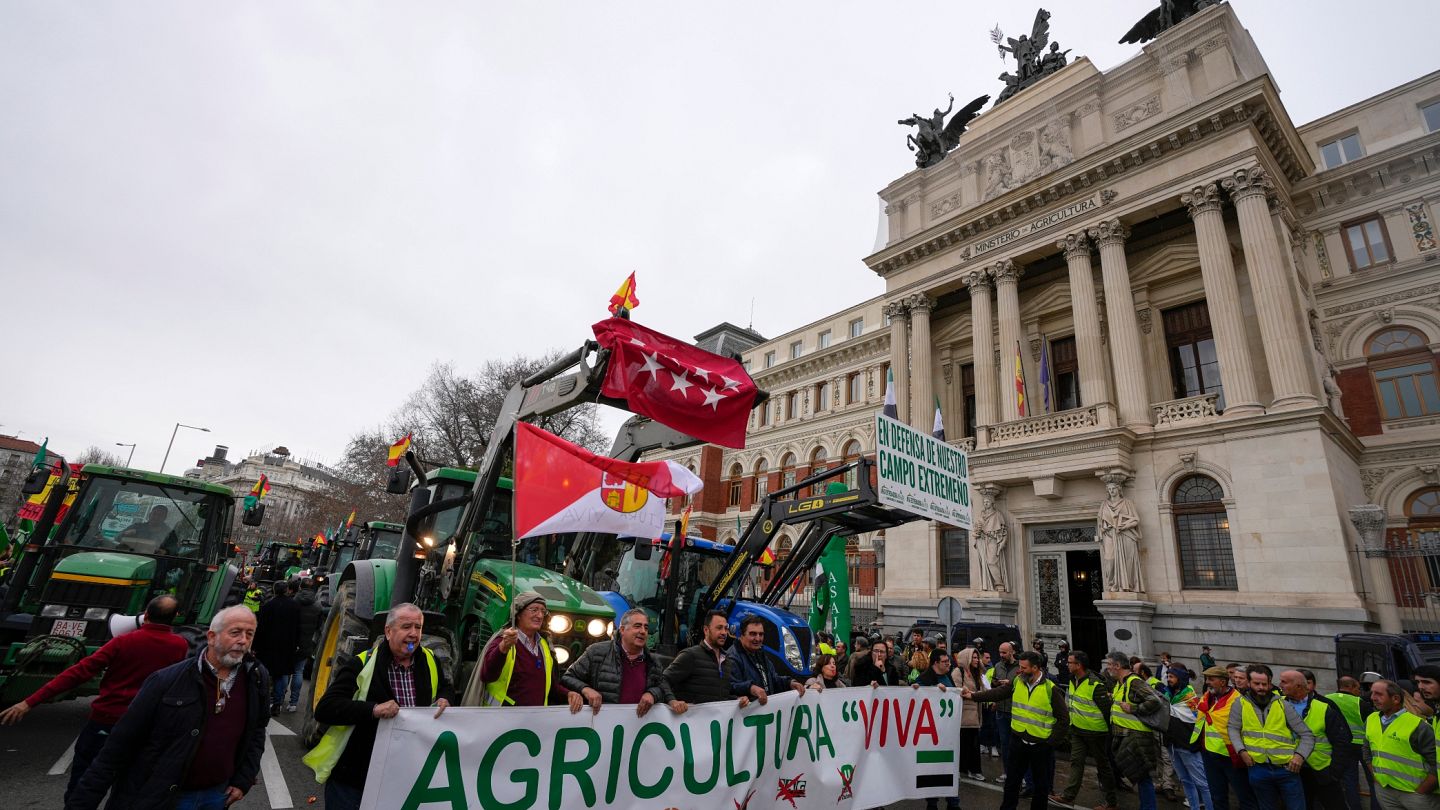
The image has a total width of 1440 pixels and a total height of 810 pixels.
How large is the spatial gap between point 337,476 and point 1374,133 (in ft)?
168

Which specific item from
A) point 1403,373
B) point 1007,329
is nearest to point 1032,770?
point 1007,329

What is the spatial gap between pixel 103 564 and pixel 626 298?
7263 millimetres

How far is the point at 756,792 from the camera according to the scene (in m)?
5.04

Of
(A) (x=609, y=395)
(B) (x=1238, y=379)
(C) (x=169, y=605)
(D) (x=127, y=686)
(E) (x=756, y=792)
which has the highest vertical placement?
(B) (x=1238, y=379)

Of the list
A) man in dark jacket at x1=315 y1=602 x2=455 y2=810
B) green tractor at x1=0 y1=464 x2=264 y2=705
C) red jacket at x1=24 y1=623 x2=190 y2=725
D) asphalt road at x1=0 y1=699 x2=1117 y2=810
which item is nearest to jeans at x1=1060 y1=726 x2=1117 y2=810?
asphalt road at x1=0 y1=699 x2=1117 y2=810

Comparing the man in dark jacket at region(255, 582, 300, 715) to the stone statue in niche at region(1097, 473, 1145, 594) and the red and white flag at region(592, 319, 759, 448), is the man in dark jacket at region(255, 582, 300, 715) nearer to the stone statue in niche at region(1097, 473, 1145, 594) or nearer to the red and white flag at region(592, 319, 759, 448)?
the red and white flag at region(592, 319, 759, 448)

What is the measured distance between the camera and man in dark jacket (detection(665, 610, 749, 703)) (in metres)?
5.06

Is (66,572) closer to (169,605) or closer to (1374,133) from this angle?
(169,605)

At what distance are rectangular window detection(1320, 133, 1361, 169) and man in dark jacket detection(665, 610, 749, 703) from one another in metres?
26.7

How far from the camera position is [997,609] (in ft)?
61.9

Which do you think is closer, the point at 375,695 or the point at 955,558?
the point at 375,695

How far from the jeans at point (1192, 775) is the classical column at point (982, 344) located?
14653 millimetres

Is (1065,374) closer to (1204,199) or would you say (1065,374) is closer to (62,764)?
(1204,199)

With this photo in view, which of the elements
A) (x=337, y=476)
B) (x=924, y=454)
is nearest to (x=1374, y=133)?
(x=924, y=454)
